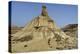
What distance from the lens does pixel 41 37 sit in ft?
5.12

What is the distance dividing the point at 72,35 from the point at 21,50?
476 millimetres

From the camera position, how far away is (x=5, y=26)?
58.6 inches

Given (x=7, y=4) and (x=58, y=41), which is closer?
(x=7, y=4)

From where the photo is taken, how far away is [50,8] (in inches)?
63.0

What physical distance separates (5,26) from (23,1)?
249mm

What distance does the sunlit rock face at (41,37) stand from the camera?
1.50m

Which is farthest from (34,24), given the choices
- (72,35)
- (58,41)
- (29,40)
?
(72,35)

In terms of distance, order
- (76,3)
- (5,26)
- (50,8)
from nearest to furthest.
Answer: (5,26)
(50,8)
(76,3)

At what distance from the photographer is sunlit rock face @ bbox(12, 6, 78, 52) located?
1.50m

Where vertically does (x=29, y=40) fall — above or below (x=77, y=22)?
below

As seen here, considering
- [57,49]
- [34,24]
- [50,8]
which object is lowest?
[57,49]

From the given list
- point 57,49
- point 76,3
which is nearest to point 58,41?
point 57,49

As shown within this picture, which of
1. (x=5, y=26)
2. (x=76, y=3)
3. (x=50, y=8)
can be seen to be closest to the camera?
(x=5, y=26)

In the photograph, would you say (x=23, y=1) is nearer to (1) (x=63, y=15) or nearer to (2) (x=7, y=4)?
(2) (x=7, y=4)
